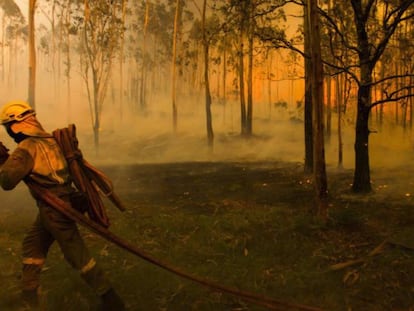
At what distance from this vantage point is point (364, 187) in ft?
28.1

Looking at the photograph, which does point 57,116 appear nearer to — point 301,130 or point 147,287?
point 301,130

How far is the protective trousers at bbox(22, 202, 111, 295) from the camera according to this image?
3104 millimetres

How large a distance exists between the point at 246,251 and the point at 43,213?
9.55 feet

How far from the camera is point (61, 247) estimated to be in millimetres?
3162

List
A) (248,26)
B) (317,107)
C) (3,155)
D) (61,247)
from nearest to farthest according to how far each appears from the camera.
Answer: (3,155)
(61,247)
(317,107)
(248,26)

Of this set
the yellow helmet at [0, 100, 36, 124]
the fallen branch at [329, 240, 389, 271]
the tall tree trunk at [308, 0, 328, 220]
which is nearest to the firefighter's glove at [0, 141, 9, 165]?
the yellow helmet at [0, 100, 36, 124]

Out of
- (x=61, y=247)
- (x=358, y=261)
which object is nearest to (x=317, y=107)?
(x=358, y=261)

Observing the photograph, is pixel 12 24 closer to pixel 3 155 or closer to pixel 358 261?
pixel 3 155

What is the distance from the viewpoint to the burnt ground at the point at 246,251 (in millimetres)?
3879

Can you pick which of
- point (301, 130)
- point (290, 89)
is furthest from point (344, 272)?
point (290, 89)

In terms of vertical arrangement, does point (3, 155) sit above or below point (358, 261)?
above

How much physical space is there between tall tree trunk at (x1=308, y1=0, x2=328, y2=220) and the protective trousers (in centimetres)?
400

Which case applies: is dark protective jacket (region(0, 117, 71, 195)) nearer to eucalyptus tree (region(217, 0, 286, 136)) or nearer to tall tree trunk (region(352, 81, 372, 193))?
eucalyptus tree (region(217, 0, 286, 136))

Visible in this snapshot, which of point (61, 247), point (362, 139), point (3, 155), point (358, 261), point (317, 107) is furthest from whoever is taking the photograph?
point (362, 139)
